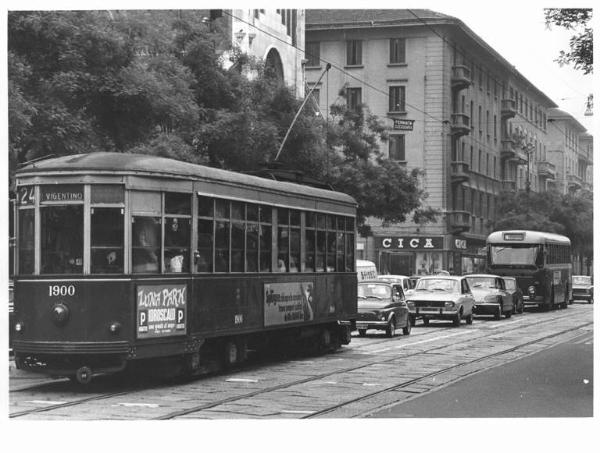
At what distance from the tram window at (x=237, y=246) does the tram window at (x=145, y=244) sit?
2112mm

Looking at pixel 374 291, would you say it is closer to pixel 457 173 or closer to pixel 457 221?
pixel 457 221

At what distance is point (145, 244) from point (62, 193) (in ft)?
4.15

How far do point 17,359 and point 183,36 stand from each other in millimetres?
14987

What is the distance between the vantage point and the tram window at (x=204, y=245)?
16203 millimetres

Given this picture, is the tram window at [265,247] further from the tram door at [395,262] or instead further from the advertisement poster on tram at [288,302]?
the tram door at [395,262]

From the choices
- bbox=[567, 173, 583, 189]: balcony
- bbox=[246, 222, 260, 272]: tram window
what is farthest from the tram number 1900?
bbox=[567, 173, 583, 189]: balcony

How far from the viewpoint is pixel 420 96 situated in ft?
187

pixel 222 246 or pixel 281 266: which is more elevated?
pixel 222 246

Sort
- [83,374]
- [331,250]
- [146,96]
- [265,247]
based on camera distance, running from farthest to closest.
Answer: [331,250], [146,96], [265,247], [83,374]

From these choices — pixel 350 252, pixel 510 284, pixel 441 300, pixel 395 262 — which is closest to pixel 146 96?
pixel 350 252

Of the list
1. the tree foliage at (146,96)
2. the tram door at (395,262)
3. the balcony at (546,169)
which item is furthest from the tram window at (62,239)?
the balcony at (546,169)

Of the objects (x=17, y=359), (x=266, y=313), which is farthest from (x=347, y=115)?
(x=17, y=359)

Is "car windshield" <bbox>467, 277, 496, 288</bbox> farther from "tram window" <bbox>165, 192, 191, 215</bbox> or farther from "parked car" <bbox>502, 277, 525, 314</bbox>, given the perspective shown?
"tram window" <bbox>165, 192, 191, 215</bbox>

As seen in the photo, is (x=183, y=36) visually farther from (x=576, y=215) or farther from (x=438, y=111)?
(x=576, y=215)
